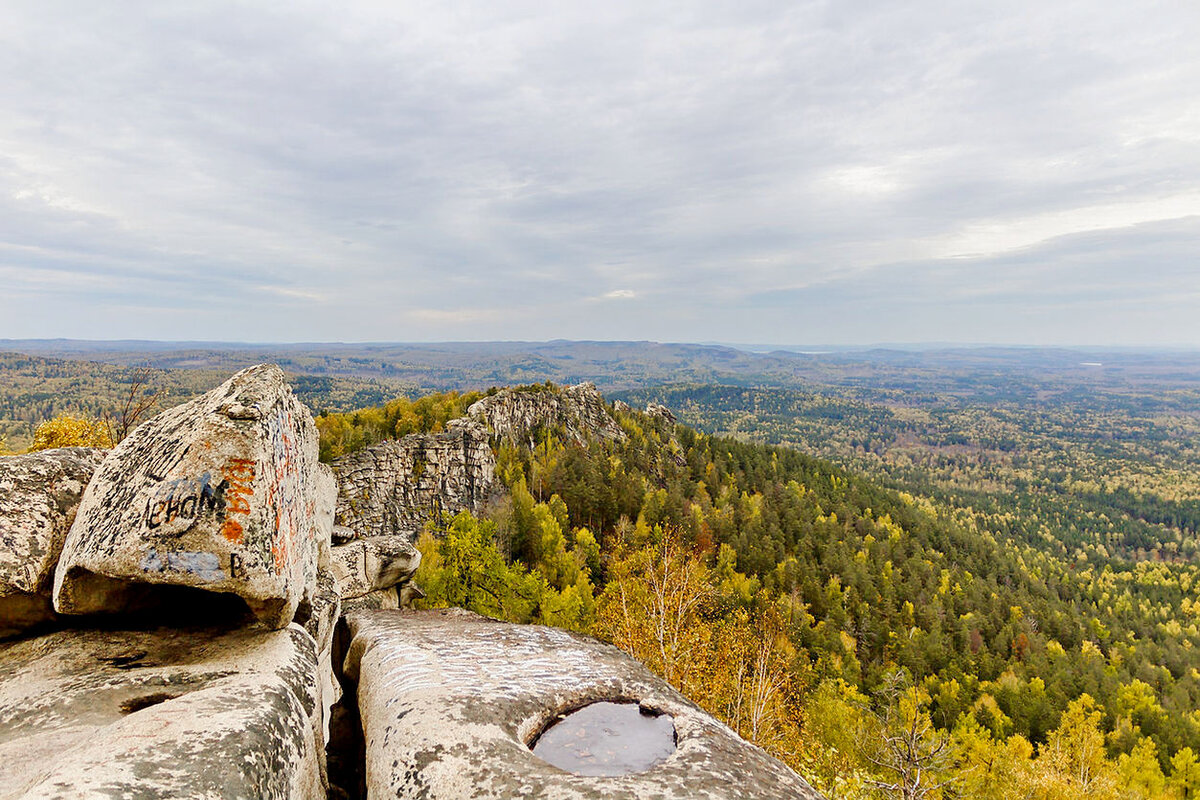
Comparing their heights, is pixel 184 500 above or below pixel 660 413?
above

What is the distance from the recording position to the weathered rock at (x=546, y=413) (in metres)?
96.2

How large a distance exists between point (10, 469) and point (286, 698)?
751cm

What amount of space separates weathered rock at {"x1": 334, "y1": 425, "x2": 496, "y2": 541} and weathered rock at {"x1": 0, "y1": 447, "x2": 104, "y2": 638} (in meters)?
49.2

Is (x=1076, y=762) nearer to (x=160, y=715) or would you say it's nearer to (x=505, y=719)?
(x=505, y=719)

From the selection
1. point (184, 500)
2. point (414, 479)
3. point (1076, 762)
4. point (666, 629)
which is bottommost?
point (1076, 762)

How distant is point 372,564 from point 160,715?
12.5 m

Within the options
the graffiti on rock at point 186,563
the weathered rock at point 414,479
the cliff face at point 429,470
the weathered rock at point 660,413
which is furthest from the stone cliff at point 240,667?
the weathered rock at point 660,413

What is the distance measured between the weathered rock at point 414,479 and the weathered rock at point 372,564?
39901 mm

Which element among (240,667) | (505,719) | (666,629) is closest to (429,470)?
(666,629)

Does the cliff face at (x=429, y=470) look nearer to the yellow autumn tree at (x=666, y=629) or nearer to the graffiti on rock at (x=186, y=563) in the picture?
the yellow autumn tree at (x=666, y=629)

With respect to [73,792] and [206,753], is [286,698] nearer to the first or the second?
[206,753]

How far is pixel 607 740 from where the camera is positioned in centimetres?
843

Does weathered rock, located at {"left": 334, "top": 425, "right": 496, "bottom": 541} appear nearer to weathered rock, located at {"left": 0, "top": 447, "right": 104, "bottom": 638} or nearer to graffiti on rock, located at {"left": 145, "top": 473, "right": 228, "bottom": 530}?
weathered rock, located at {"left": 0, "top": 447, "right": 104, "bottom": 638}

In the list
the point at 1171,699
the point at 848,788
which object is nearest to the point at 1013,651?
the point at 1171,699
